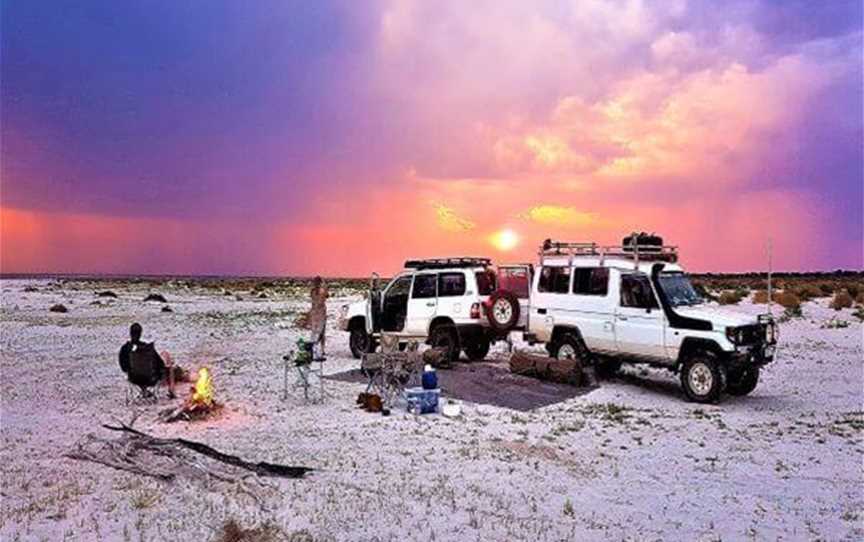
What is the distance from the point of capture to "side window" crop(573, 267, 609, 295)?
15.8 metres

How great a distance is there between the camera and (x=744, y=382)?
49.0 ft

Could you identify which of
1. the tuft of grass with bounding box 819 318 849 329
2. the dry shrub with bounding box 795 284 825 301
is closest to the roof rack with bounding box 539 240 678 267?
the tuft of grass with bounding box 819 318 849 329

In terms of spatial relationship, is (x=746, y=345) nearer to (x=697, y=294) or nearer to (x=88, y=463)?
(x=697, y=294)

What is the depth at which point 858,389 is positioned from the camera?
1583 centimetres

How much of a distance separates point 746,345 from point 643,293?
2178 millimetres

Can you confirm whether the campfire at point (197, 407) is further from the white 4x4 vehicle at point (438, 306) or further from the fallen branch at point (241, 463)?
the white 4x4 vehicle at point (438, 306)

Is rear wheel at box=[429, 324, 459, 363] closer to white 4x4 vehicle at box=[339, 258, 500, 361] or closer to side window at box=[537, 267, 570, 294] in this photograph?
white 4x4 vehicle at box=[339, 258, 500, 361]

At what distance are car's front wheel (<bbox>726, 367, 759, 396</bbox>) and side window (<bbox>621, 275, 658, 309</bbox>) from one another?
86.2 inches

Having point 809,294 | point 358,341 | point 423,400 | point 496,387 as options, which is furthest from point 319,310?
point 809,294

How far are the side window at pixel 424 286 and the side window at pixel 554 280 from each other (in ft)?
9.38

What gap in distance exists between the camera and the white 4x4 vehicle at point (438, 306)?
18.1 metres

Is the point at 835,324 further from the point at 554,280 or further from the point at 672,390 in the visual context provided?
the point at 554,280

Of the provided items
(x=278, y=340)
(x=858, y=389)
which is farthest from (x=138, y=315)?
(x=858, y=389)

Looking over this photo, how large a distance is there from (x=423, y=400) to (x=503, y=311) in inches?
195
